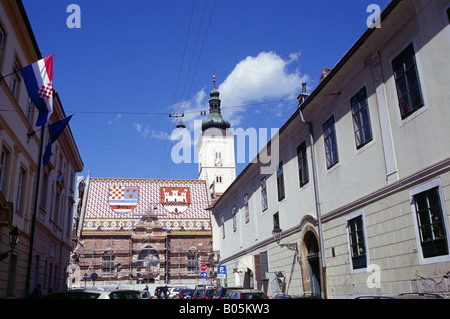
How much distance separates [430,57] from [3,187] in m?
15.1

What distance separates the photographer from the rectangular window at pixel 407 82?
12.2 meters

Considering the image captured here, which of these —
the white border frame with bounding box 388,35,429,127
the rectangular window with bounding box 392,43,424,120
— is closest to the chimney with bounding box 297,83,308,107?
the white border frame with bounding box 388,35,429,127

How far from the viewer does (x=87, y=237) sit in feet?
197

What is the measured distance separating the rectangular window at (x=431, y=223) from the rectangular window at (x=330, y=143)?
554 centimetres

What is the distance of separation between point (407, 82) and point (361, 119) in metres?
2.95

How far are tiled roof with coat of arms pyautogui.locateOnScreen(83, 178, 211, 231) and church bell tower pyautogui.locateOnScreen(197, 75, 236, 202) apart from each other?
3118 centimetres

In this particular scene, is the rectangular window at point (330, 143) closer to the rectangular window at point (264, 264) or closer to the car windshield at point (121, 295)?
the car windshield at point (121, 295)

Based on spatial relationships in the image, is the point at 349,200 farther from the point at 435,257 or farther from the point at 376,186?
the point at 435,257

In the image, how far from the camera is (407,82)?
1267 centimetres

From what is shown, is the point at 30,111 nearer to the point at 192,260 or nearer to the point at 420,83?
the point at 420,83

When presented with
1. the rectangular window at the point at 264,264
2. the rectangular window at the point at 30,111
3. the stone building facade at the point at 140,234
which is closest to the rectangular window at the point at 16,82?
the rectangular window at the point at 30,111

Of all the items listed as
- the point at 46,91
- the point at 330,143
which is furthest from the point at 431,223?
the point at 46,91
